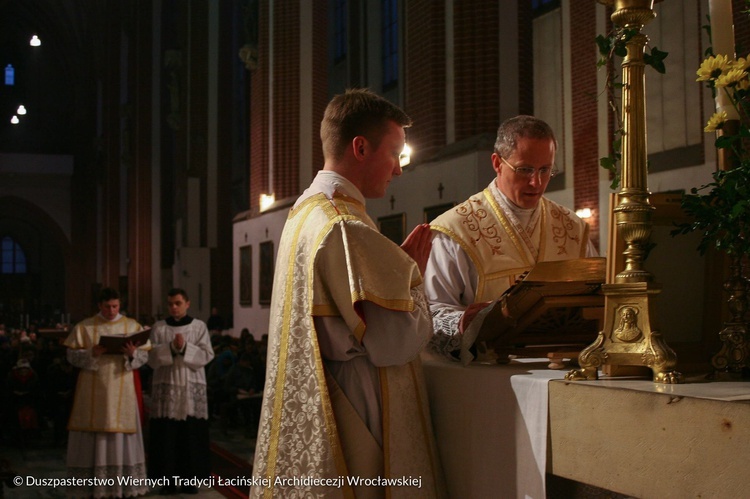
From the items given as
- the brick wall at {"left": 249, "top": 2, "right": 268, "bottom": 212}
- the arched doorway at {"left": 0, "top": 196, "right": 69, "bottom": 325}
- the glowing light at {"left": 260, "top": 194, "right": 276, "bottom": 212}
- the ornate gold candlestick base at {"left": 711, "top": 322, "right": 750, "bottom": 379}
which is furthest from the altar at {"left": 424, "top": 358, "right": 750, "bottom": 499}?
the arched doorway at {"left": 0, "top": 196, "right": 69, "bottom": 325}

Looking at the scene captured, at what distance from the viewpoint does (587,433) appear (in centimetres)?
184

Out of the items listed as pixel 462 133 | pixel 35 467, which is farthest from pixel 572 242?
pixel 35 467

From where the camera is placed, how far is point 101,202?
33.7m

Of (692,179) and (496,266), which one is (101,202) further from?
(496,266)

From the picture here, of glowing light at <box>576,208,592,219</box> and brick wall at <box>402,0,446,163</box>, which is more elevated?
brick wall at <box>402,0,446,163</box>

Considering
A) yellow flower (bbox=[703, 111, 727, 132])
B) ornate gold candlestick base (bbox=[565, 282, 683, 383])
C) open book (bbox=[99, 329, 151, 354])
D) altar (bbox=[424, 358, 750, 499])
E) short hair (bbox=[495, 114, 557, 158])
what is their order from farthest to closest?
open book (bbox=[99, 329, 151, 354]) → short hair (bbox=[495, 114, 557, 158]) → yellow flower (bbox=[703, 111, 727, 132]) → ornate gold candlestick base (bbox=[565, 282, 683, 383]) → altar (bbox=[424, 358, 750, 499])

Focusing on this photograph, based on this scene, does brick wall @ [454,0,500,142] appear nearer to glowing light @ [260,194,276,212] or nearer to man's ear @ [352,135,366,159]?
glowing light @ [260,194,276,212]

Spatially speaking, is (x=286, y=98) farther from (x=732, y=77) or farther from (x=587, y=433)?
(x=587, y=433)

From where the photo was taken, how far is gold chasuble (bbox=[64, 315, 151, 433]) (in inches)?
278

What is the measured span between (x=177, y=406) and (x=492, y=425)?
569 cm

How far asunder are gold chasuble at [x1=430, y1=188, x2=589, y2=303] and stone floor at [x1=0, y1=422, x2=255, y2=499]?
4.85 metres

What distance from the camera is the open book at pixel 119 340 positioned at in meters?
7.04

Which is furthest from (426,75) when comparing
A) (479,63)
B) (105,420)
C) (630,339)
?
(630,339)

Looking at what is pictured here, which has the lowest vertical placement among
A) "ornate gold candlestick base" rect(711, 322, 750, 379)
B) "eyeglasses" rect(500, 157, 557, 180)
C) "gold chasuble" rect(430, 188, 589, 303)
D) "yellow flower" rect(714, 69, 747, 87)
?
"ornate gold candlestick base" rect(711, 322, 750, 379)
